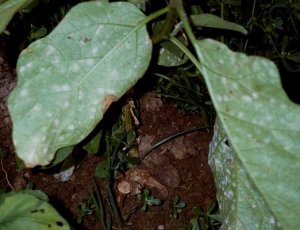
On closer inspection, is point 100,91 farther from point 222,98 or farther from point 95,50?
point 222,98

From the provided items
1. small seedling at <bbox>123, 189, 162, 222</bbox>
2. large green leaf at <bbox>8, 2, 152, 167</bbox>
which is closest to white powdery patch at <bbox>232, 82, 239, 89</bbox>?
large green leaf at <bbox>8, 2, 152, 167</bbox>

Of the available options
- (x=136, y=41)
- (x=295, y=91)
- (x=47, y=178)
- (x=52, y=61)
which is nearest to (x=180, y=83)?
(x=295, y=91)

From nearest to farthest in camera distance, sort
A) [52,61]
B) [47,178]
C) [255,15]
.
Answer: [52,61] → [47,178] → [255,15]

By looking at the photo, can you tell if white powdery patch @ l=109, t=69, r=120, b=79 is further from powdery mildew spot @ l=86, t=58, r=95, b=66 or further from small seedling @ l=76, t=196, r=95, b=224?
small seedling @ l=76, t=196, r=95, b=224

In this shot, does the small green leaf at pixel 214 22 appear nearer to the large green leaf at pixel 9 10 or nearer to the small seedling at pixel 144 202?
the large green leaf at pixel 9 10

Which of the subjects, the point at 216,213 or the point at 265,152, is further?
the point at 216,213

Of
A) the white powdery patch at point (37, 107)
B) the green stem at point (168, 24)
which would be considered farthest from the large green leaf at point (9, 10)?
the green stem at point (168, 24)

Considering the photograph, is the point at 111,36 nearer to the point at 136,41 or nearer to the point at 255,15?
the point at 136,41
